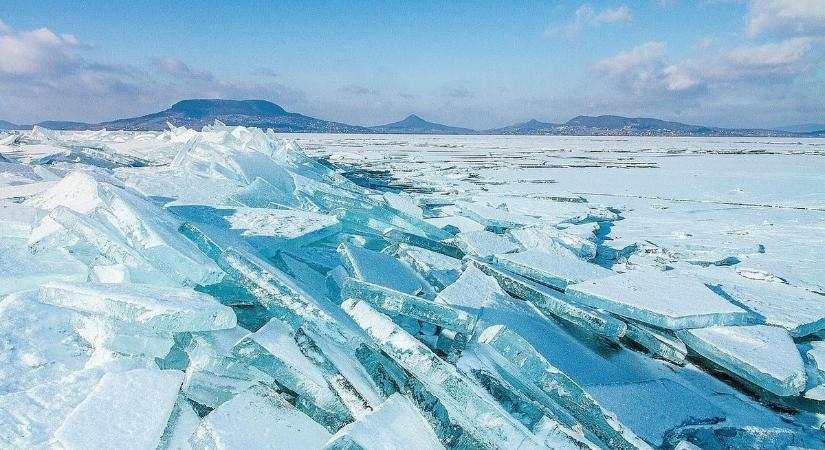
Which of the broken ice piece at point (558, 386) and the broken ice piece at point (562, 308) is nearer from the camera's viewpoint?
the broken ice piece at point (558, 386)

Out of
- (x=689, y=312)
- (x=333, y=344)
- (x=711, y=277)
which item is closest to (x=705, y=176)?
(x=711, y=277)

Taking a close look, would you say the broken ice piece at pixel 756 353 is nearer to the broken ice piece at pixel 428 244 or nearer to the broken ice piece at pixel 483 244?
the broken ice piece at pixel 483 244

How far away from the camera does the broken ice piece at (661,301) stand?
2.05 meters

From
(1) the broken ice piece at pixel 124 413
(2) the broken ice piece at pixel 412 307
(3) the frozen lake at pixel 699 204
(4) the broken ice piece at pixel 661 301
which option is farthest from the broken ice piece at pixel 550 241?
(1) the broken ice piece at pixel 124 413

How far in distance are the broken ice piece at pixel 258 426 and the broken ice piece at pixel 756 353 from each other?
1652 millimetres

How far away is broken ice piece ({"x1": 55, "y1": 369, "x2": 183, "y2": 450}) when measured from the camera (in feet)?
3.57

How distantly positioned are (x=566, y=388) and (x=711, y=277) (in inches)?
81.2

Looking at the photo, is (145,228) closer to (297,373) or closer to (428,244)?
(297,373)

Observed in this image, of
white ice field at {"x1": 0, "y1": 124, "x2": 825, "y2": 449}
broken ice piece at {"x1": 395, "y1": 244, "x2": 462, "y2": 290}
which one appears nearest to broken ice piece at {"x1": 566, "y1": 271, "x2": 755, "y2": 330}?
white ice field at {"x1": 0, "y1": 124, "x2": 825, "y2": 449}

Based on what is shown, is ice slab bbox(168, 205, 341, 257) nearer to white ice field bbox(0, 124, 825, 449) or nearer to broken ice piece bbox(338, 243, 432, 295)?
white ice field bbox(0, 124, 825, 449)

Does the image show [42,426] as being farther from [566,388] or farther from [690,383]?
[690,383]

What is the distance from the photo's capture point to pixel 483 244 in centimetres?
312

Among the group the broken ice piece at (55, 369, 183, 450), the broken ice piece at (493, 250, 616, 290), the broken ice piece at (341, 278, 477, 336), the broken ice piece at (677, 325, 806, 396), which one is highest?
the broken ice piece at (341, 278, 477, 336)

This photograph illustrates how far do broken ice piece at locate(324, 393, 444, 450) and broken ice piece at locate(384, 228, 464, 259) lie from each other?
179 cm
